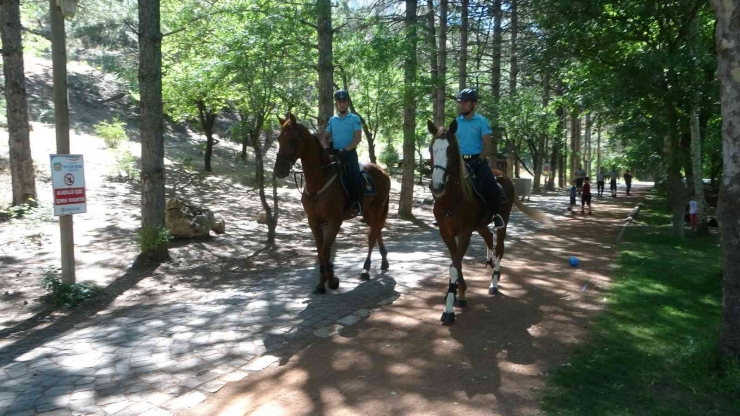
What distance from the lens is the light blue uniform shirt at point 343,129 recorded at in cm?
813

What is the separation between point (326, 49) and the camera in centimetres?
1248

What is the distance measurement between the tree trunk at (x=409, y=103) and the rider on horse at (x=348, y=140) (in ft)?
23.0

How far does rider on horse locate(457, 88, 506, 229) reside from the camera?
22.7 ft

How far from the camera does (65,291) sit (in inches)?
300

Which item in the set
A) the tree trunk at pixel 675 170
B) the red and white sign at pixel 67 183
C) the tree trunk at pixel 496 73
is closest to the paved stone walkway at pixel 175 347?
the red and white sign at pixel 67 183

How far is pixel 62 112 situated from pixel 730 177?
8772mm

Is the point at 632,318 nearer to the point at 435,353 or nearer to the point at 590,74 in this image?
the point at 435,353

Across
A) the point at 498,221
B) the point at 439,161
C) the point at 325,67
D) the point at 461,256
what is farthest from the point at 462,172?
the point at 325,67

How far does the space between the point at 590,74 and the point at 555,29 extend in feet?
7.58

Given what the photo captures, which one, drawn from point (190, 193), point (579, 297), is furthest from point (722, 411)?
point (190, 193)

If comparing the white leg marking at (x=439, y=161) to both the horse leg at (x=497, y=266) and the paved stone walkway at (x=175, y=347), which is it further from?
the horse leg at (x=497, y=266)

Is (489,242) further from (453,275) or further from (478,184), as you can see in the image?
(453,275)

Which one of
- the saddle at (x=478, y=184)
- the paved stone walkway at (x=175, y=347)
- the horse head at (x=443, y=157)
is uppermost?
the horse head at (x=443, y=157)

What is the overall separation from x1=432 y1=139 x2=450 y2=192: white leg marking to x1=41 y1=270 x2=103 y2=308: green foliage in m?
5.80
